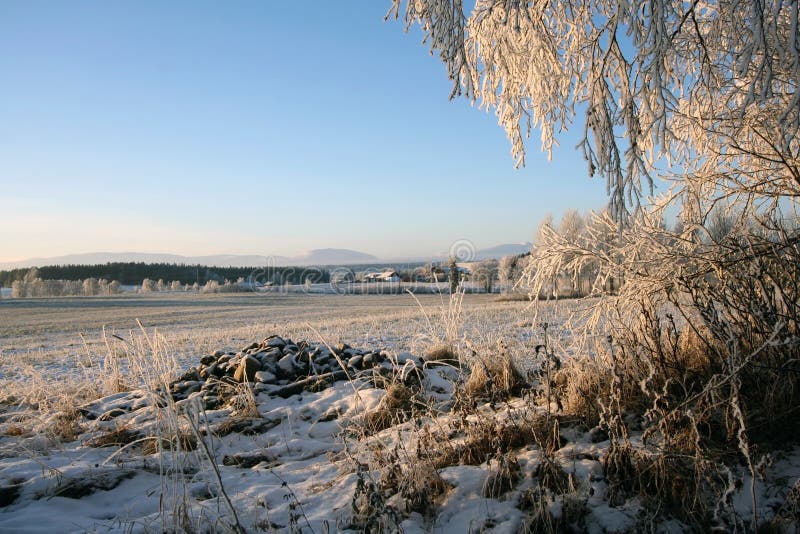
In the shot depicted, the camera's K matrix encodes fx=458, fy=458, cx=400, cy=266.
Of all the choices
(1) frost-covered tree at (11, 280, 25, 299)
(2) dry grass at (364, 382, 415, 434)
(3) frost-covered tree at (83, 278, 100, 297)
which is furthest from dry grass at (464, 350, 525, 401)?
(3) frost-covered tree at (83, 278, 100, 297)

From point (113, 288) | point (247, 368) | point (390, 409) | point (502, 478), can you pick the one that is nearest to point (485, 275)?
point (247, 368)

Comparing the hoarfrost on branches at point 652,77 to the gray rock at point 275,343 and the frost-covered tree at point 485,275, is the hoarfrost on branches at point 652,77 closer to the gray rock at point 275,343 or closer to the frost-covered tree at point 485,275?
the gray rock at point 275,343

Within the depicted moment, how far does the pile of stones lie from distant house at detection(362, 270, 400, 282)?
173 ft

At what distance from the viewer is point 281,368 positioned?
6.12 meters

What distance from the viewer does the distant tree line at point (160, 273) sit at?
7638cm

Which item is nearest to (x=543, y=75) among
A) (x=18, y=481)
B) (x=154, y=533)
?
(x=154, y=533)

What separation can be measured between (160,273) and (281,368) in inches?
3579

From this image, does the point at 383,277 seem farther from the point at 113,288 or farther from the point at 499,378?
the point at 499,378

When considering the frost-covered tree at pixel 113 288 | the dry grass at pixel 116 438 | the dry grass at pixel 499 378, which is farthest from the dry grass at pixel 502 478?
the frost-covered tree at pixel 113 288

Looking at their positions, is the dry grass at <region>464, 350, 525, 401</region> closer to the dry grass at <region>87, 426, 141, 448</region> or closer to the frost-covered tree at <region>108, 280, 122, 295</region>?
the dry grass at <region>87, 426, 141, 448</region>

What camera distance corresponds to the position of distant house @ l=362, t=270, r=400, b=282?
60.2 meters

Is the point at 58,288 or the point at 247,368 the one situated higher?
the point at 247,368

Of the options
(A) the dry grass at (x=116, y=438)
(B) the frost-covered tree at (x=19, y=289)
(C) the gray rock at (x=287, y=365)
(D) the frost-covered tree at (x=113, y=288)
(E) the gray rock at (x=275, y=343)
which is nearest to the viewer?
(A) the dry grass at (x=116, y=438)

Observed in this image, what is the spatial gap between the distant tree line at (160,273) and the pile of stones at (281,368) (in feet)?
219
